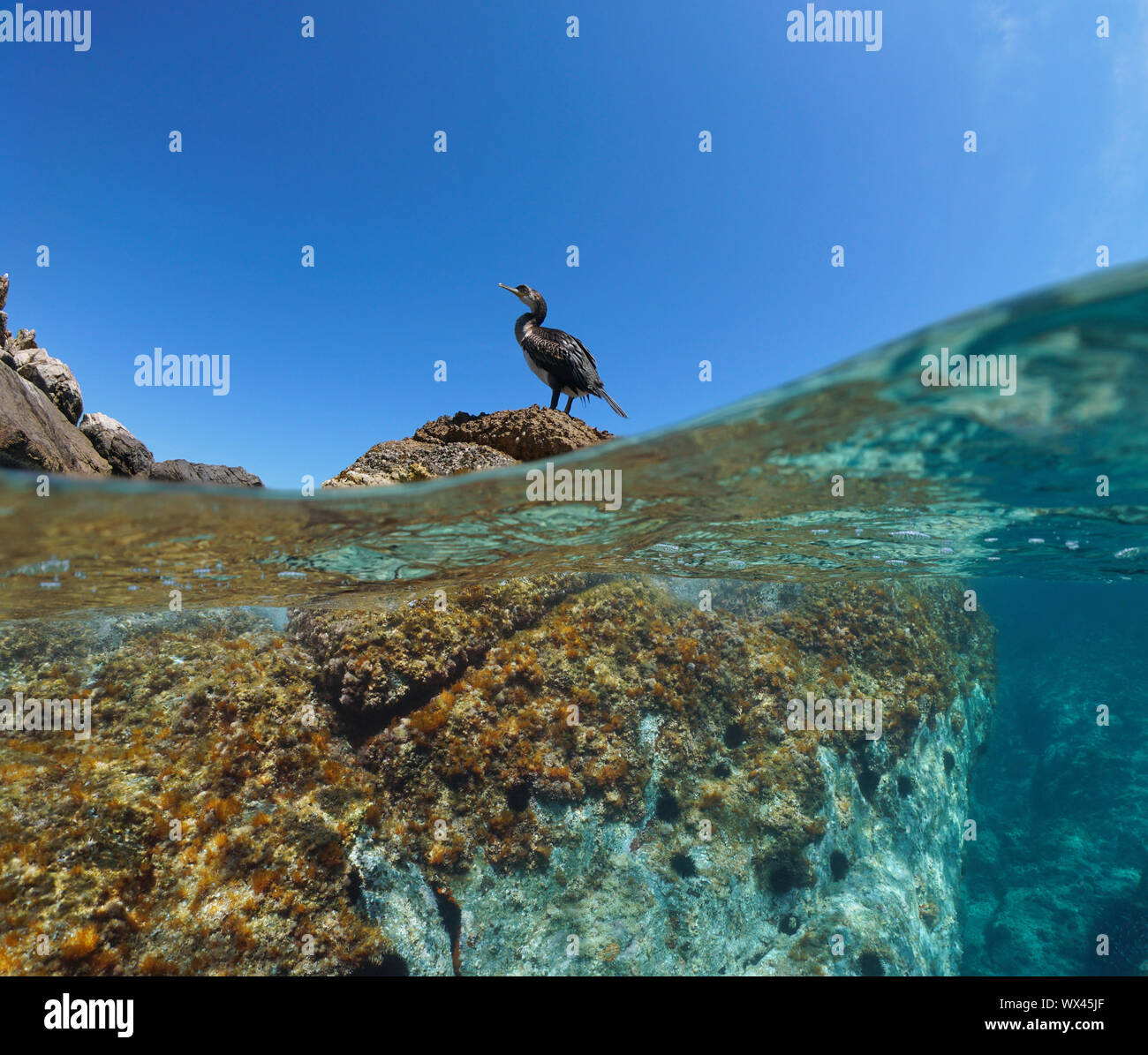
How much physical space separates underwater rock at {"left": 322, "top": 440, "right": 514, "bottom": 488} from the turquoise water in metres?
1.48

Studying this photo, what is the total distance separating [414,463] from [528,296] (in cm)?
432

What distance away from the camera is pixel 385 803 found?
9.38m

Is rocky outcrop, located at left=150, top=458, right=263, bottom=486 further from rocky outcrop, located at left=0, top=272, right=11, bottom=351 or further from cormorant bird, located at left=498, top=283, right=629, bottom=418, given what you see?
cormorant bird, located at left=498, top=283, right=629, bottom=418

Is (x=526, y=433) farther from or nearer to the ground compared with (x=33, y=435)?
farther from the ground

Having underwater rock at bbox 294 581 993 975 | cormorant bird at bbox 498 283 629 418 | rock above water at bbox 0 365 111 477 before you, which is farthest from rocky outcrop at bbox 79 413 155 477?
cormorant bird at bbox 498 283 629 418

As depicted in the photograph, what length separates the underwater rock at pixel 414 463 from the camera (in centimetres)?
930

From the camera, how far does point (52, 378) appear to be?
1091cm

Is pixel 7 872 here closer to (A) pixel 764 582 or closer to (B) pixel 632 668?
(B) pixel 632 668

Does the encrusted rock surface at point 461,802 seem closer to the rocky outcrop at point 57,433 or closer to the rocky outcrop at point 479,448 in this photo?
the rocky outcrop at point 479,448

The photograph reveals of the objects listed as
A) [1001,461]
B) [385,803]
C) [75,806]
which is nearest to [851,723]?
[1001,461]

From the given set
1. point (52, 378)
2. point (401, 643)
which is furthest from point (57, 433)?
point (401, 643)

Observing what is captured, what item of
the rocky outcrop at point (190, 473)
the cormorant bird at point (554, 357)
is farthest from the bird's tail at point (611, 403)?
the rocky outcrop at point (190, 473)

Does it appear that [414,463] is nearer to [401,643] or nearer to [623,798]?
[401,643]
